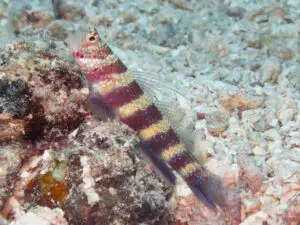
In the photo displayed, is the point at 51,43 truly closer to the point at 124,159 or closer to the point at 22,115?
the point at 22,115

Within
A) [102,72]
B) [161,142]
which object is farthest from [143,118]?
[102,72]

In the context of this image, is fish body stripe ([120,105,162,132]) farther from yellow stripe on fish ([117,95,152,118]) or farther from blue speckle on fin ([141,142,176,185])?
blue speckle on fin ([141,142,176,185])

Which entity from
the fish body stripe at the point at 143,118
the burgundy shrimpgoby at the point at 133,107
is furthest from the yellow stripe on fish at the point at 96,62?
the fish body stripe at the point at 143,118

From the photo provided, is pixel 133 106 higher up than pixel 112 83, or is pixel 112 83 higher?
pixel 112 83

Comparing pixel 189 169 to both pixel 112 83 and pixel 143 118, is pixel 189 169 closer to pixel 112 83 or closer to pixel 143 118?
pixel 143 118

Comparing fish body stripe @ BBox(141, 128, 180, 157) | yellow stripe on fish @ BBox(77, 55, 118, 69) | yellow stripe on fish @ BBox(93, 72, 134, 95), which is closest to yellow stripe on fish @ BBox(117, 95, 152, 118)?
yellow stripe on fish @ BBox(93, 72, 134, 95)
